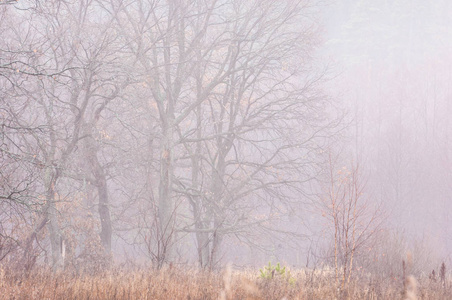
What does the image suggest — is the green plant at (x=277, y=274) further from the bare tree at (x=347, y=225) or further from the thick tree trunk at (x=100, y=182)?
the thick tree trunk at (x=100, y=182)

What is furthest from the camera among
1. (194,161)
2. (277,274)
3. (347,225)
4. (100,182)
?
(194,161)

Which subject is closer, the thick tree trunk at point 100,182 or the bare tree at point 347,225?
the bare tree at point 347,225

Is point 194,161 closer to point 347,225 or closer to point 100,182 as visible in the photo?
point 100,182

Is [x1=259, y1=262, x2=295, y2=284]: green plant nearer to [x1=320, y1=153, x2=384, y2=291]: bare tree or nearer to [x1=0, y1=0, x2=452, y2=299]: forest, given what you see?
[x1=0, y1=0, x2=452, y2=299]: forest

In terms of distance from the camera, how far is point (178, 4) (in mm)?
12852

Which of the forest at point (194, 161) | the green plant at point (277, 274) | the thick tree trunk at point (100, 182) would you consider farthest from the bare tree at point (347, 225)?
the thick tree trunk at point (100, 182)

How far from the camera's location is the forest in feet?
22.8

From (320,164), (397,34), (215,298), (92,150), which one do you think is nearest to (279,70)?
(320,164)

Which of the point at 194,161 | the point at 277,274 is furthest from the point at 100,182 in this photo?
the point at 277,274

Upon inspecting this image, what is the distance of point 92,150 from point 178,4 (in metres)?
5.22

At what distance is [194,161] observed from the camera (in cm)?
1644

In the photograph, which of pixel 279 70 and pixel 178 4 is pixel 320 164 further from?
pixel 178 4

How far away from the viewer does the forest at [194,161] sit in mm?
6953

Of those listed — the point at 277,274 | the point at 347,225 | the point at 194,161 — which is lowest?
the point at 277,274
